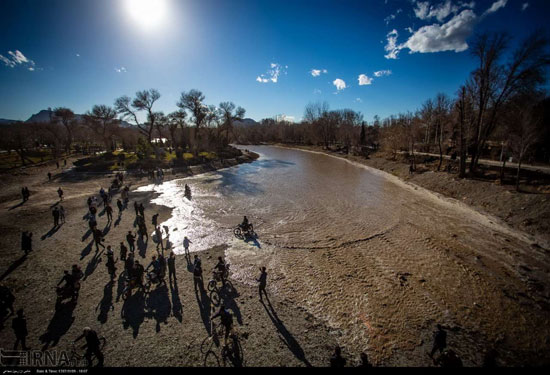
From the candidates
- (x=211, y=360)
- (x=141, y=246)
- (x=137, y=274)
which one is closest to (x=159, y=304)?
(x=137, y=274)

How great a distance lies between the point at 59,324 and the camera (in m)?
7.60

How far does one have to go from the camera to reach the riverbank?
A: 602 inches

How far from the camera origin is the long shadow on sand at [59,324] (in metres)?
7.01

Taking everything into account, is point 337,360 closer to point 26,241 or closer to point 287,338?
point 287,338

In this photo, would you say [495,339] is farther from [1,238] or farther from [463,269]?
[1,238]

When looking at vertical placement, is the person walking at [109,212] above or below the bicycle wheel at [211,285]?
above

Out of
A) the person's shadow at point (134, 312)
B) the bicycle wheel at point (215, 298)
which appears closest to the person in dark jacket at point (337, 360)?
the bicycle wheel at point (215, 298)

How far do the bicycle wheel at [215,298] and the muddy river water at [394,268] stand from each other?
1.42 m

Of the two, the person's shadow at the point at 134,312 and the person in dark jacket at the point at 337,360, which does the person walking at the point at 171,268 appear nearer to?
the person's shadow at the point at 134,312

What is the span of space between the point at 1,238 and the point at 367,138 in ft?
318

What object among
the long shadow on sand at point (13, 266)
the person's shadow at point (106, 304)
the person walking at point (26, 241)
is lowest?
the person's shadow at point (106, 304)

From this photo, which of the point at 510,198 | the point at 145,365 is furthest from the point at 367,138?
the point at 145,365

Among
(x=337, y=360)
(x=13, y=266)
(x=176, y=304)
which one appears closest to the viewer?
(x=337, y=360)

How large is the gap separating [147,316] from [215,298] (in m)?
2.67
